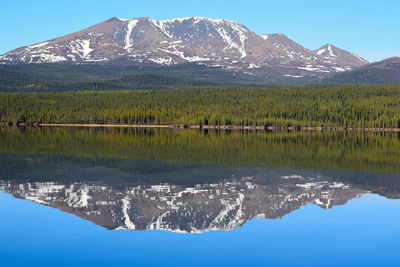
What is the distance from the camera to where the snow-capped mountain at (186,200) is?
28516mm

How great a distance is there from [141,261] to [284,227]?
8.27 meters

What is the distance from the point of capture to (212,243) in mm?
24547

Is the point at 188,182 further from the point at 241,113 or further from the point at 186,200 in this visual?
the point at 241,113

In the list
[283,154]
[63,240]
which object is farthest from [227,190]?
[283,154]

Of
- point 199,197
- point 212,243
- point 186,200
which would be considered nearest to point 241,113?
point 199,197

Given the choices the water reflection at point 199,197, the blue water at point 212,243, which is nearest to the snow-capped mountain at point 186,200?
the water reflection at point 199,197

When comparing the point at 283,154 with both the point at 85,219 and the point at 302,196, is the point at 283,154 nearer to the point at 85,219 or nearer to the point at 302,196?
the point at 302,196


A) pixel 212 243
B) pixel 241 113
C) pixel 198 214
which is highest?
pixel 198 214

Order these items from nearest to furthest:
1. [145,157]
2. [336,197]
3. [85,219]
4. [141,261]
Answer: [141,261] → [85,219] → [336,197] → [145,157]

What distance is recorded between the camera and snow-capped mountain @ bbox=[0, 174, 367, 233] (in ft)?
93.6

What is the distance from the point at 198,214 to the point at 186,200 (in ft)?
13.8

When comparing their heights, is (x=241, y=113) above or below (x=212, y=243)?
below

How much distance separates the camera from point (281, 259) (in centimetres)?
2241

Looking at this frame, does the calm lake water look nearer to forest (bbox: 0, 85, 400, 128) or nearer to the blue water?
the blue water
